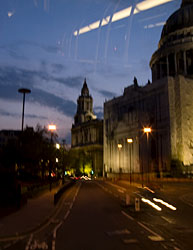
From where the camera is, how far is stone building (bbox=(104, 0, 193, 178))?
65938mm

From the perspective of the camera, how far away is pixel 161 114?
229ft

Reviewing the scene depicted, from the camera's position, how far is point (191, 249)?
814 cm

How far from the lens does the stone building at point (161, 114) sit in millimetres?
65938

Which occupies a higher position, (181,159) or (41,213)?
(181,159)

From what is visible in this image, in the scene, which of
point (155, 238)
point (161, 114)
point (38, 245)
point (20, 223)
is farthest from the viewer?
point (161, 114)

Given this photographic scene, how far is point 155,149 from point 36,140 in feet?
125

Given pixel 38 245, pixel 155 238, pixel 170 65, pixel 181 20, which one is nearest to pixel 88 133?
pixel 170 65

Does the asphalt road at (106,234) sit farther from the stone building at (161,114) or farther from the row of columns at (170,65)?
the row of columns at (170,65)

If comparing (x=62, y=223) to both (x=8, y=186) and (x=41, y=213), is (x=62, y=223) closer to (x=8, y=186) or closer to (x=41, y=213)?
(x=41, y=213)

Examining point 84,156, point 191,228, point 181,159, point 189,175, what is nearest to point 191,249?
point 191,228

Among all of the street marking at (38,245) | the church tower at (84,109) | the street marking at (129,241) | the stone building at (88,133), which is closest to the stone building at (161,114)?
the stone building at (88,133)

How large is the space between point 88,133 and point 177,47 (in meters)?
52.1

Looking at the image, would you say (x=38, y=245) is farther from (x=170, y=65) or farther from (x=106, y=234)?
(x=170, y=65)

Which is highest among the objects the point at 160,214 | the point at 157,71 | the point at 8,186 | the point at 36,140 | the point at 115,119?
the point at 157,71
